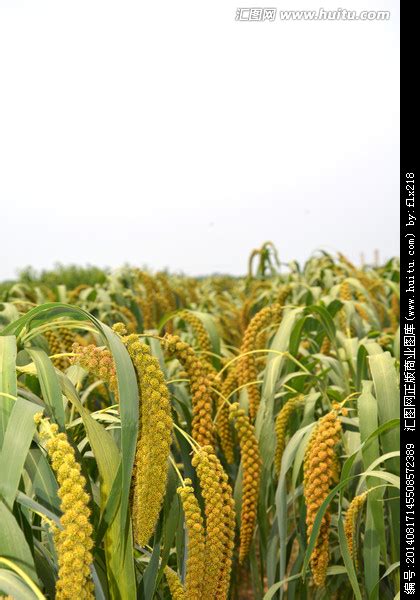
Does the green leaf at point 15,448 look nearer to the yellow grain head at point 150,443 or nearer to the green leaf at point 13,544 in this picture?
the green leaf at point 13,544

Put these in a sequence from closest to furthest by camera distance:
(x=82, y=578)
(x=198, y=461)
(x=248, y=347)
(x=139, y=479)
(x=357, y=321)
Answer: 1. (x=82, y=578)
2. (x=139, y=479)
3. (x=198, y=461)
4. (x=248, y=347)
5. (x=357, y=321)

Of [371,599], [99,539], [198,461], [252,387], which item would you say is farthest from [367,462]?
[99,539]

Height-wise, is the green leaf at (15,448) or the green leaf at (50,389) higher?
the green leaf at (50,389)

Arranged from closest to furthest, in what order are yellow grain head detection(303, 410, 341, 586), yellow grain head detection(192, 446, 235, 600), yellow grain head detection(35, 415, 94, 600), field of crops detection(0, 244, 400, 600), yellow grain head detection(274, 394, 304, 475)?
yellow grain head detection(35, 415, 94, 600) < field of crops detection(0, 244, 400, 600) < yellow grain head detection(192, 446, 235, 600) < yellow grain head detection(303, 410, 341, 586) < yellow grain head detection(274, 394, 304, 475)

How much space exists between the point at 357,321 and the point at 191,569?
1901mm

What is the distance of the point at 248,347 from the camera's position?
68.4 inches

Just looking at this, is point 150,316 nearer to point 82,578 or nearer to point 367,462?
point 367,462

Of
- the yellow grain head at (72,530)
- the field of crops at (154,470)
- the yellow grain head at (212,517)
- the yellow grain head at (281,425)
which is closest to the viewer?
the yellow grain head at (72,530)

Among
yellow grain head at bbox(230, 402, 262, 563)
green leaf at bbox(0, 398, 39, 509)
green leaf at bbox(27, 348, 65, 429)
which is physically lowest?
yellow grain head at bbox(230, 402, 262, 563)

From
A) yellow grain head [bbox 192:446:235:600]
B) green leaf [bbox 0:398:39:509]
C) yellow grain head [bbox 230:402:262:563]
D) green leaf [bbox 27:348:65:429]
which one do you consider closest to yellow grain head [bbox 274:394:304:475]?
yellow grain head [bbox 230:402:262:563]

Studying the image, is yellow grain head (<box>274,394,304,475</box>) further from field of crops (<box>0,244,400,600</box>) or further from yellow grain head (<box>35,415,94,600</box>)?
yellow grain head (<box>35,415,94,600</box>)

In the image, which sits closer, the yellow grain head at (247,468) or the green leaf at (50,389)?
the green leaf at (50,389)

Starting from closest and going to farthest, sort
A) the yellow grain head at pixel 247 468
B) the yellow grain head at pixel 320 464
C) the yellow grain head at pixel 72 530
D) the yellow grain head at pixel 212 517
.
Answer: the yellow grain head at pixel 72 530 → the yellow grain head at pixel 212 517 → the yellow grain head at pixel 320 464 → the yellow grain head at pixel 247 468

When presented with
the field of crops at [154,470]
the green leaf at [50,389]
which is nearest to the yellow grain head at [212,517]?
the field of crops at [154,470]
